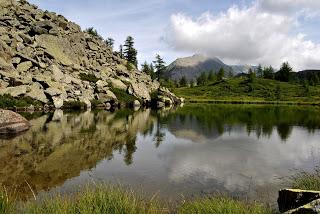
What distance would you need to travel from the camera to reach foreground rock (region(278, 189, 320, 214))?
30.5 ft

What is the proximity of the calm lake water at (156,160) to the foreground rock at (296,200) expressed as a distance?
6653mm

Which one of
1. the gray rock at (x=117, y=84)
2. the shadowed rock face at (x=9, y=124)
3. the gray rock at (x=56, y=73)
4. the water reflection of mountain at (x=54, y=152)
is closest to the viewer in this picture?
the water reflection of mountain at (x=54, y=152)

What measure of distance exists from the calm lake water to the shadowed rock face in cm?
132

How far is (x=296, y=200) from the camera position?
11.4 metres

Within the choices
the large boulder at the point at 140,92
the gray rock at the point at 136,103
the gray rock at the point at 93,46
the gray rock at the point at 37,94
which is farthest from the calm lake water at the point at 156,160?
the gray rock at the point at 93,46

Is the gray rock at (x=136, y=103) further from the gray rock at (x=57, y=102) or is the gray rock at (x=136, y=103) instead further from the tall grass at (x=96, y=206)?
the tall grass at (x=96, y=206)

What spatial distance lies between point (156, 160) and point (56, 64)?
267ft

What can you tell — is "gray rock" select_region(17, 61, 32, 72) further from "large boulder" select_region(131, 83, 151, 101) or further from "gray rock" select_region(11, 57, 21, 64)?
"large boulder" select_region(131, 83, 151, 101)

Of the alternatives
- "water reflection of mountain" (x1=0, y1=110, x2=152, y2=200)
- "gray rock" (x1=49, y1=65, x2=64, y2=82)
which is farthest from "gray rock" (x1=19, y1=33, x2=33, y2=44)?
"water reflection of mountain" (x1=0, y1=110, x2=152, y2=200)

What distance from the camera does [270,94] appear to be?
641 ft

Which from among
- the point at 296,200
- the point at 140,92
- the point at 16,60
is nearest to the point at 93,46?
the point at 140,92

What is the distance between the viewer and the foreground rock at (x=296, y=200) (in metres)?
9.30

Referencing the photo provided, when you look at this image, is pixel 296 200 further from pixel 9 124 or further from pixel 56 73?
pixel 56 73

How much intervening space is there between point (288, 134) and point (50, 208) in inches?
1682
